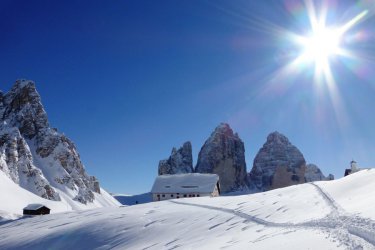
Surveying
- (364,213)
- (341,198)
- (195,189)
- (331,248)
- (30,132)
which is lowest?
(331,248)

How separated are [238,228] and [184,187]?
62196 millimetres

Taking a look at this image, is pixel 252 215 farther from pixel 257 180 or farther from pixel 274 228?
pixel 257 180

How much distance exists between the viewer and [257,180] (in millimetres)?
184875

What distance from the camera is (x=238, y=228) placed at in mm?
21594

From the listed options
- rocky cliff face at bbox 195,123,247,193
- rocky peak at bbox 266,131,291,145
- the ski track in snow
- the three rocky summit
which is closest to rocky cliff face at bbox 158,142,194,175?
the three rocky summit

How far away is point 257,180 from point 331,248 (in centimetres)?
17679

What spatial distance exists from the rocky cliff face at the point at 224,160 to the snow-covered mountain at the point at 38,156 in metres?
50.9

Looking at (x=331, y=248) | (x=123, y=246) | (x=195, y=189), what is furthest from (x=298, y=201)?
(x=195, y=189)

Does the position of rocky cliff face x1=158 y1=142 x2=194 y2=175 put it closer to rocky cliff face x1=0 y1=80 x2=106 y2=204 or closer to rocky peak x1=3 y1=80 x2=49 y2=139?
rocky cliff face x1=0 y1=80 x2=106 y2=204

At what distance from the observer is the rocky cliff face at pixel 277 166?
18125 cm

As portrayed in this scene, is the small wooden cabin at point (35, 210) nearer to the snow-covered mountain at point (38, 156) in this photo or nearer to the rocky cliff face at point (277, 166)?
the snow-covered mountain at point (38, 156)

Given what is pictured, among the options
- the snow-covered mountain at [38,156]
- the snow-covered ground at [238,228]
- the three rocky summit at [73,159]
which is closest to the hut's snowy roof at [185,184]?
the snow-covered mountain at [38,156]

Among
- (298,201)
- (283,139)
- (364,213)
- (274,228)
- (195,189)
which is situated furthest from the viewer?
(283,139)

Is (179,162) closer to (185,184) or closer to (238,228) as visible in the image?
(185,184)
